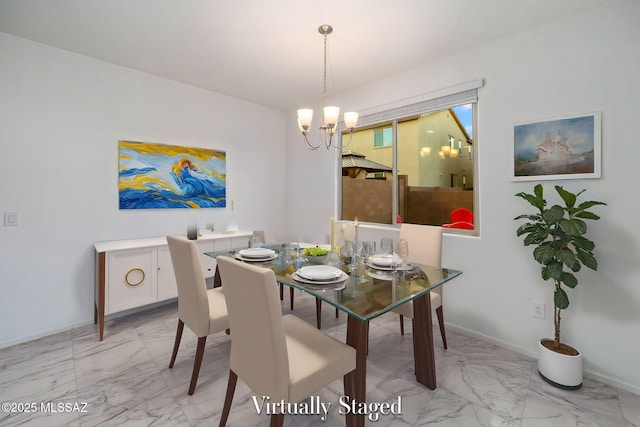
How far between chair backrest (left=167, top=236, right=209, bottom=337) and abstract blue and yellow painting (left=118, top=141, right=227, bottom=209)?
4.80 feet

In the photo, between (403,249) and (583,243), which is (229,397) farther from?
(583,243)

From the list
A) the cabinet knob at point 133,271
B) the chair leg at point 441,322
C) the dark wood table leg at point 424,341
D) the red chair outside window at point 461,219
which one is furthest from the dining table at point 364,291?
the cabinet knob at point 133,271

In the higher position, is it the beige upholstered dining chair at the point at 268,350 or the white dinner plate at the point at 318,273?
the white dinner plate at the point at 318,273

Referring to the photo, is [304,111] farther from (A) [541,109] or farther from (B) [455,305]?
(B) [455,305]

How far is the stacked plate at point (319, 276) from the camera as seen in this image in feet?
5.15

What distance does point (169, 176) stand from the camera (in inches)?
124

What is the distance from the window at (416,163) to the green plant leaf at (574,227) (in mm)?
832

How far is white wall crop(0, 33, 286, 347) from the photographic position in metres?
2.33

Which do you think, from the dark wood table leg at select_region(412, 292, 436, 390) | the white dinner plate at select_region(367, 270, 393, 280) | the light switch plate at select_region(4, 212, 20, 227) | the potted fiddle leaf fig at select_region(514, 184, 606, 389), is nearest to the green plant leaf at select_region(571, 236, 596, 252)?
the potted fiddle leaf fig at select_region(514, 184, 606, 389)

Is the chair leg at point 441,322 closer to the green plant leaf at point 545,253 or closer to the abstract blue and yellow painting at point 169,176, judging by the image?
the green plant leaf at point 545,253

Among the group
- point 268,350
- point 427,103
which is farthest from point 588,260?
point 268,350

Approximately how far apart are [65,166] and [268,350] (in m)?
2.70

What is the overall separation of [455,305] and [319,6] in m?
2.72

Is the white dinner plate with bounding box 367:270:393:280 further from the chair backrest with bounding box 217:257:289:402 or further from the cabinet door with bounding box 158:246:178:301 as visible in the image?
the cabinet door with bounding box 158:246:178:301
